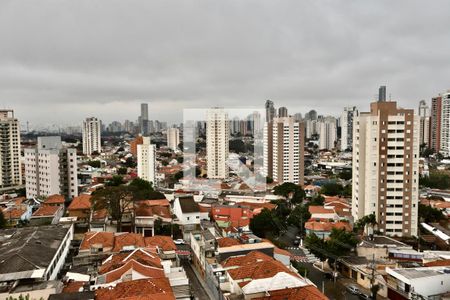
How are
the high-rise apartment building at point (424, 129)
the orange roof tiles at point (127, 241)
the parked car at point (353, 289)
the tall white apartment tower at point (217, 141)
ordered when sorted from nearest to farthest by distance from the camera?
1. the parked car at point (353, 289)
2. the orange roof tiles at point (127, 241)
3. the tall white apartment tower at point (217, 141)
4. the high-rise apartment building at point (424, 129)

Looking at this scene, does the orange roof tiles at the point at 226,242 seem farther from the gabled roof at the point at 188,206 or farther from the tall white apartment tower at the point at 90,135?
the tall white apartment tower at the point at 90,135

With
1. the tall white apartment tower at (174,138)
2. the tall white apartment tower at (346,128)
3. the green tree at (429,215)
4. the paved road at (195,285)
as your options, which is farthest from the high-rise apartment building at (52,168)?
the tall white apartment tower at (346,128)

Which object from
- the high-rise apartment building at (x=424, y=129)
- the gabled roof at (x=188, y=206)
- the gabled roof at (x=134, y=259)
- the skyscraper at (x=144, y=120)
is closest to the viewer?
the gabled roof at (x=134, y=259)

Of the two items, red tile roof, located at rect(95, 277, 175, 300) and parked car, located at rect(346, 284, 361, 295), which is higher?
red tile roof, located at rect(95, 277, 175, 300)

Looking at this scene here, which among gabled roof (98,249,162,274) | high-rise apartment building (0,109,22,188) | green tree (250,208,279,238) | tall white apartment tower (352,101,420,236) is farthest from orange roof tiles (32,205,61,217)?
high-rise apartment building (0,109,22,188)

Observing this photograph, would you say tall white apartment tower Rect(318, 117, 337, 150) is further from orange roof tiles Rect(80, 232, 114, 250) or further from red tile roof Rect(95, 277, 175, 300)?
red tile roof Rect(95, 277, 175, 300)
